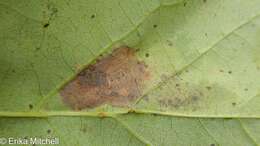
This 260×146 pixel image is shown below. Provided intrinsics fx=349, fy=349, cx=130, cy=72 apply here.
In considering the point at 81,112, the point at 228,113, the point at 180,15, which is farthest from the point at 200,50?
the point at 81,112

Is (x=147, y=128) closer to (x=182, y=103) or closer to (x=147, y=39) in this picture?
(x=182, y=103)

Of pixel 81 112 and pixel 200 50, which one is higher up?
pixel 200 50

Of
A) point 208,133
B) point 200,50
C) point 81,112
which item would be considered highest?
point 200,50
